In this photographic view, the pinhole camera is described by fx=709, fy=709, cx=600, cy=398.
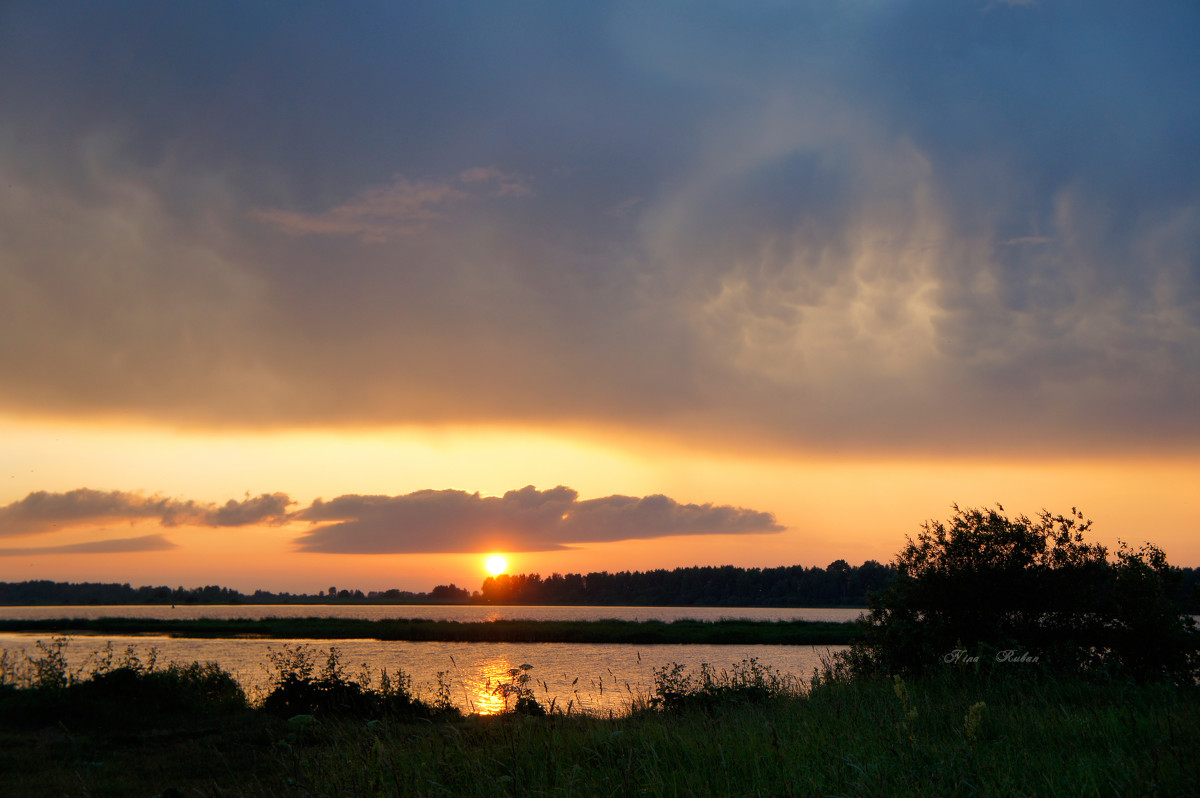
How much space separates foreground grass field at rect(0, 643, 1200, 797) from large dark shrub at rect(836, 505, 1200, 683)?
3.16m

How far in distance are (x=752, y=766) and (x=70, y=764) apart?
16899mm

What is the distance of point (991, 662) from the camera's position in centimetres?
1753

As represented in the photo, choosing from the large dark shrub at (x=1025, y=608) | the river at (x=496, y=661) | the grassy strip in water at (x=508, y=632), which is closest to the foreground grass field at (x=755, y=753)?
the large dark shrub at (x=1025, y=608)

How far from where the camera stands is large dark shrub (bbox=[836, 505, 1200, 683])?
61.7 ft

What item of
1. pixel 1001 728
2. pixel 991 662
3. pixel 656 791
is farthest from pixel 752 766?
pixel 991 662

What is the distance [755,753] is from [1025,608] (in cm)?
1704

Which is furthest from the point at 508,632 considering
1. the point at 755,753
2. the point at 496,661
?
the point at 755,753

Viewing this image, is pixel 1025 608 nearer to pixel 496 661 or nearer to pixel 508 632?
pixel 496 661

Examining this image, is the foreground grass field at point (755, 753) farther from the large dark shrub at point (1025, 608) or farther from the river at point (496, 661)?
the river at point (496, 661)

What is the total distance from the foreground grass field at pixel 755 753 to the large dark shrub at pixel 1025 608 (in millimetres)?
3162

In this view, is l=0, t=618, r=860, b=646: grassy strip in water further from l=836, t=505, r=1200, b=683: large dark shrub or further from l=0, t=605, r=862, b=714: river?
l=836, t=505, r=1200, b=683: large dark shrub

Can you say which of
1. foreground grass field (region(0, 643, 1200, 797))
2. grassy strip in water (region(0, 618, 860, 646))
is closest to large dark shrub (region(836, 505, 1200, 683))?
foreground grass field (region(0, 643, 1200, 797))

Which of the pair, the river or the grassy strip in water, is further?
the grassy strip in water

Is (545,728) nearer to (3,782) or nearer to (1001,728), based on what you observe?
(1001,728)
